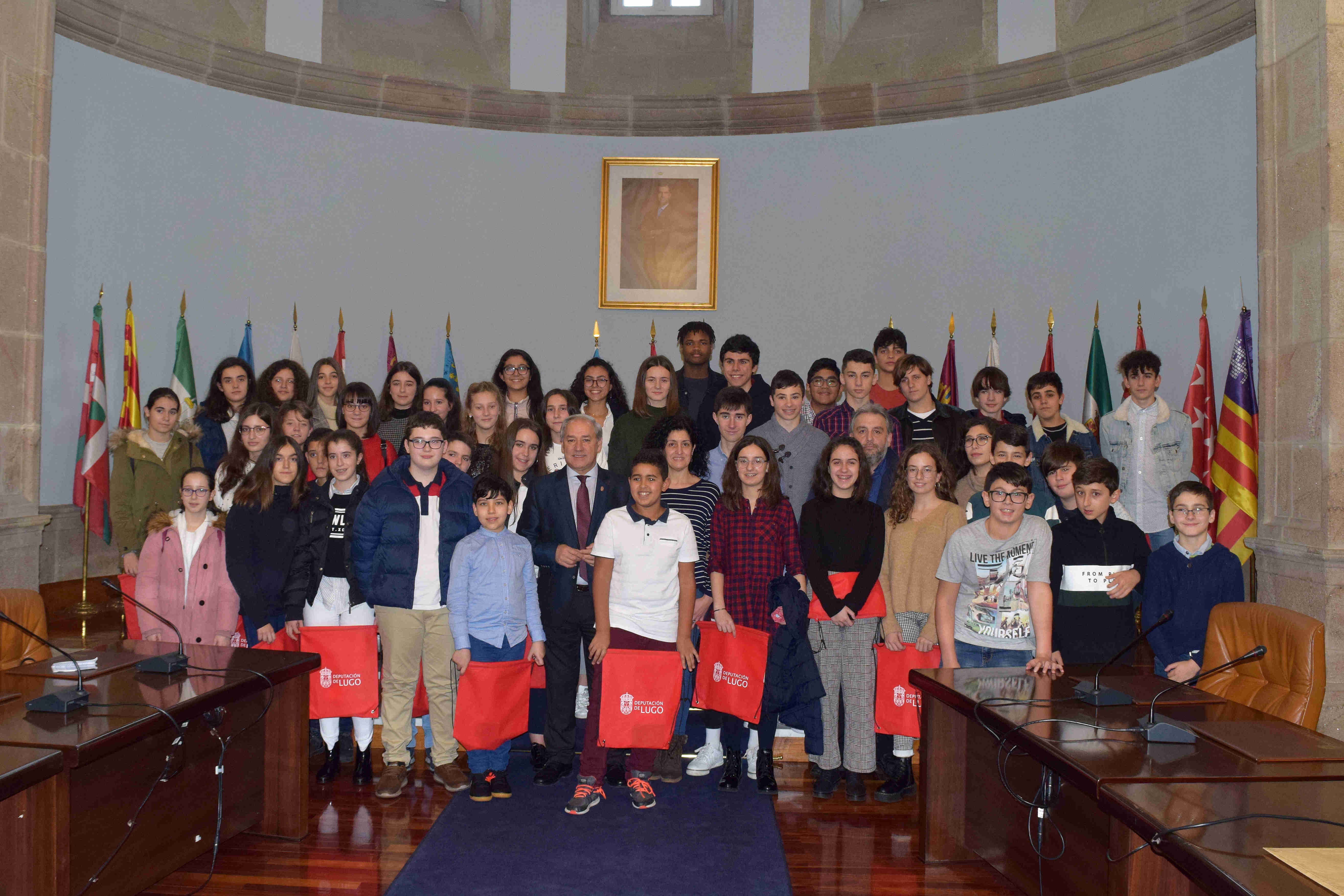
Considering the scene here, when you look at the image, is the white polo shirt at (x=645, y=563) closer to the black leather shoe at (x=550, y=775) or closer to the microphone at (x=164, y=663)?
the black leather shoe at (x=550, y=775)

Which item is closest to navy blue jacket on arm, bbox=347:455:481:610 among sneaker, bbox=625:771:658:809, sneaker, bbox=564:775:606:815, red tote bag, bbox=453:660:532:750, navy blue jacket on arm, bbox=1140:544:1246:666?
red tote bag, bbox=453:660:532:750

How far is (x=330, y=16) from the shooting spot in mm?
7336

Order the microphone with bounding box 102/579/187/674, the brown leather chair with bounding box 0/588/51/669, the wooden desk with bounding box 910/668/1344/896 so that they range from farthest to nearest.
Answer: the brown leather chair with bounding box 0/588/51/669
the microphone with bounding box 102/579/187/674
the wooden desk with bounding box 910/668/1344/896

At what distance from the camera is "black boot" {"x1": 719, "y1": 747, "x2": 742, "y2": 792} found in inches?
155

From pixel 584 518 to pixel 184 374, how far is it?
396 cm

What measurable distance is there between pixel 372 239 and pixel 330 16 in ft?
5.47

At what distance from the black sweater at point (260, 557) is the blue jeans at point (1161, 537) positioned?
13.3 ft

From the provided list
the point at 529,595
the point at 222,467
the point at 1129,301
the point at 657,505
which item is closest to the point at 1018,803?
the point at 657,505

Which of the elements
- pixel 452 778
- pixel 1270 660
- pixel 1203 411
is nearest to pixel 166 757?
pixel 452 778

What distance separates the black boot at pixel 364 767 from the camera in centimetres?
397

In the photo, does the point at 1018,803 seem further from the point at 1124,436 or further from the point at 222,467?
the point at 222,467

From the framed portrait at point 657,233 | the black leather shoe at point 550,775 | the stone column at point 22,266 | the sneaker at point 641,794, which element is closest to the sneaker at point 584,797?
the sneaker at point 641,794

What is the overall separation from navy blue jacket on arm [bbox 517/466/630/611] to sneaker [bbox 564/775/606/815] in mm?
702

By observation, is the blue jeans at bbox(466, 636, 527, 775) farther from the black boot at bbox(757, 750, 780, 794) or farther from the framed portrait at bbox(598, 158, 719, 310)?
the framed portrait at bbox(598, 158, 719, 310)
